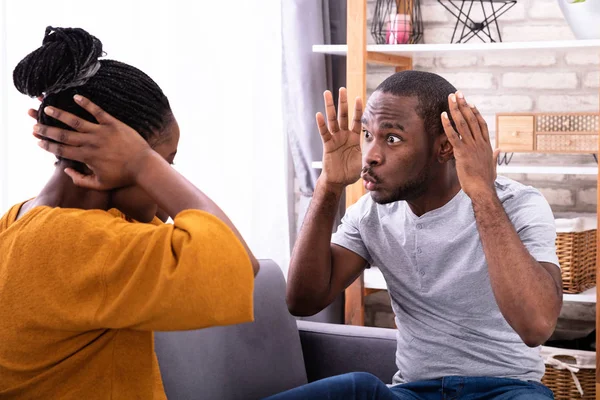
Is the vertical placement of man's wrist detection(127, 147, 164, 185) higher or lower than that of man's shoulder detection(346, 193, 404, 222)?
higher

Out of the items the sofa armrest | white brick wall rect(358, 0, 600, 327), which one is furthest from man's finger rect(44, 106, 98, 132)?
white brick wall rect(358, 0, 600, 327)

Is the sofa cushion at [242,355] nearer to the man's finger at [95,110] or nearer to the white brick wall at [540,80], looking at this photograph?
the man's finger at [95,110]

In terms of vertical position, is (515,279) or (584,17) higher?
(584,17)

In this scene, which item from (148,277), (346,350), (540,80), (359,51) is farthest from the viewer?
(540,80)

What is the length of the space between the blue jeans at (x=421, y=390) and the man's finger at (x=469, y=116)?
1.64ft

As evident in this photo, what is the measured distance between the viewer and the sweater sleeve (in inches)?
38.7

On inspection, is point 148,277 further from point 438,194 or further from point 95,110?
point 438,194

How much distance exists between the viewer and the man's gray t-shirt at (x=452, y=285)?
166 centimetres

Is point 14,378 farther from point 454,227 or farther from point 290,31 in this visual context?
point 290,31

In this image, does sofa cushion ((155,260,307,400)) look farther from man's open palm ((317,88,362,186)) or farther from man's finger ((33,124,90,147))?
man's finger ((33,124,90,147))

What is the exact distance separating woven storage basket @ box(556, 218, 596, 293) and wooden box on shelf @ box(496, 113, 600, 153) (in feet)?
0.82

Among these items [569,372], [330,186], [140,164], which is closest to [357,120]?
[330,186]

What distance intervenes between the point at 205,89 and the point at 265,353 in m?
0.91

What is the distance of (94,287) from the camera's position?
1.01 meters
